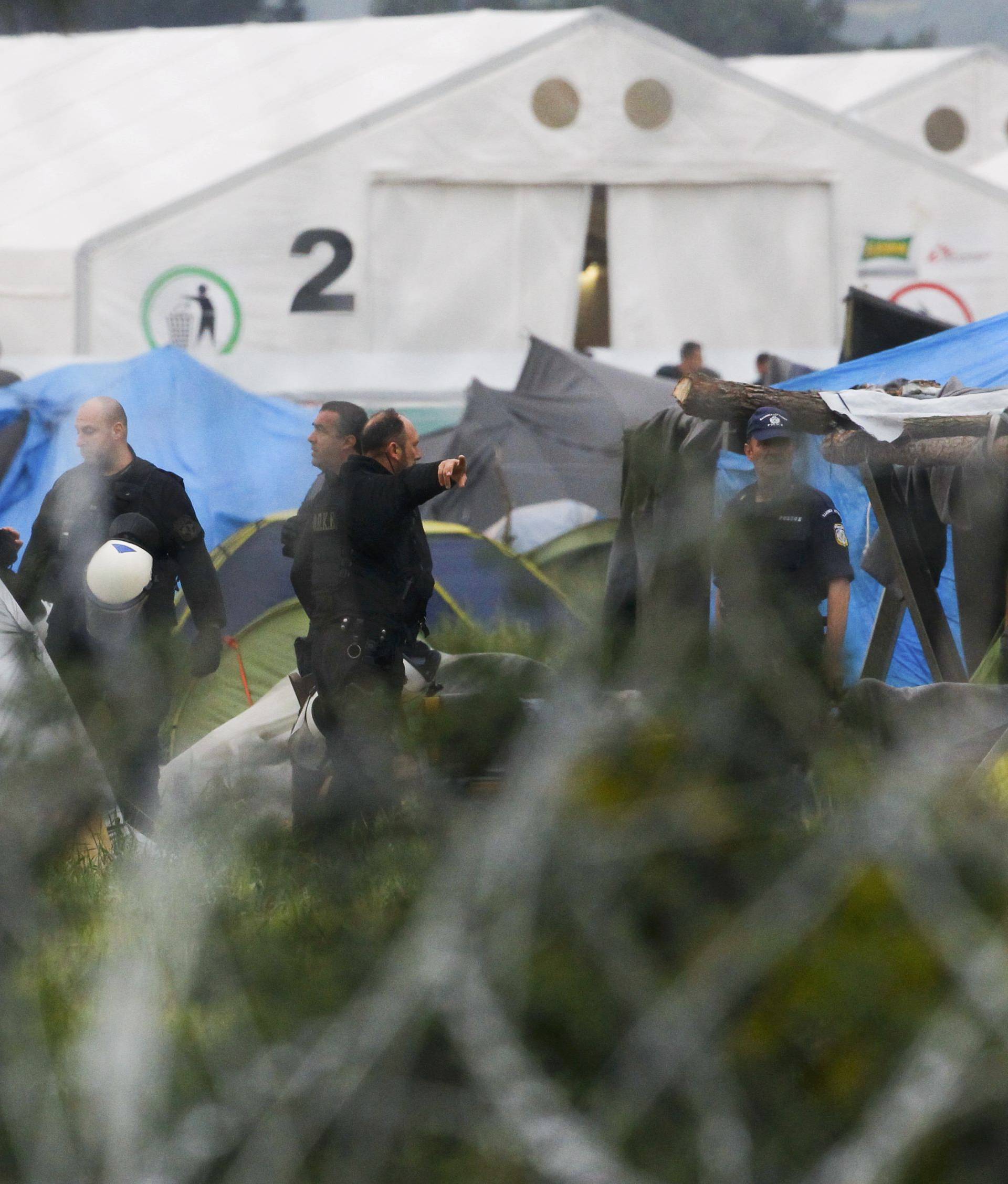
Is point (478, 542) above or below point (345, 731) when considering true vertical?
above

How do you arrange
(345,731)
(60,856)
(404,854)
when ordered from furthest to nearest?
(345,731) < (60,856) < (404,854)

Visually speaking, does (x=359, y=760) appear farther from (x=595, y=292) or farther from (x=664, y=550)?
(x=595, y=292)

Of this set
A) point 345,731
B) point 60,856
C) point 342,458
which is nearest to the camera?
point 60,856

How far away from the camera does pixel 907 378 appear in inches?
268

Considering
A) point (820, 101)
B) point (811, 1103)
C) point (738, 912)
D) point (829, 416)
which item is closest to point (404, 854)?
point (738, 912)

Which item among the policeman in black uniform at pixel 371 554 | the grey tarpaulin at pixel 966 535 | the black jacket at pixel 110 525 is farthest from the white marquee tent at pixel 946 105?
the policeman in black uniform at pixel 371 554

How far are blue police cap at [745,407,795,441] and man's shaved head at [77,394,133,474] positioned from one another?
1983 mm

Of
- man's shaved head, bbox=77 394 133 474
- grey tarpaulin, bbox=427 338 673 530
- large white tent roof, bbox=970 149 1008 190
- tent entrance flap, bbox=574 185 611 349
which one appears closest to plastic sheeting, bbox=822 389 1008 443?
man's shaved head, bbox=77 394 133 474

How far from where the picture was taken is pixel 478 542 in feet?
5.76

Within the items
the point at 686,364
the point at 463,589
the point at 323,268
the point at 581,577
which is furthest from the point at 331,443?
the point at 323,268

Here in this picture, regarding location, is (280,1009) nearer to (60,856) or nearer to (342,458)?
(60,856)

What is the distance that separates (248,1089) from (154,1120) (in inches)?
3.4

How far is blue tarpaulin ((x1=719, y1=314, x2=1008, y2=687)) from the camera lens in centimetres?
538

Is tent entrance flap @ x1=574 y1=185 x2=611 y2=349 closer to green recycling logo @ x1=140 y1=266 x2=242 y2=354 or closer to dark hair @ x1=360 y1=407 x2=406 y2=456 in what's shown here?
green recycling logo @ x1=140 y1=266 x2=242 y2=354
